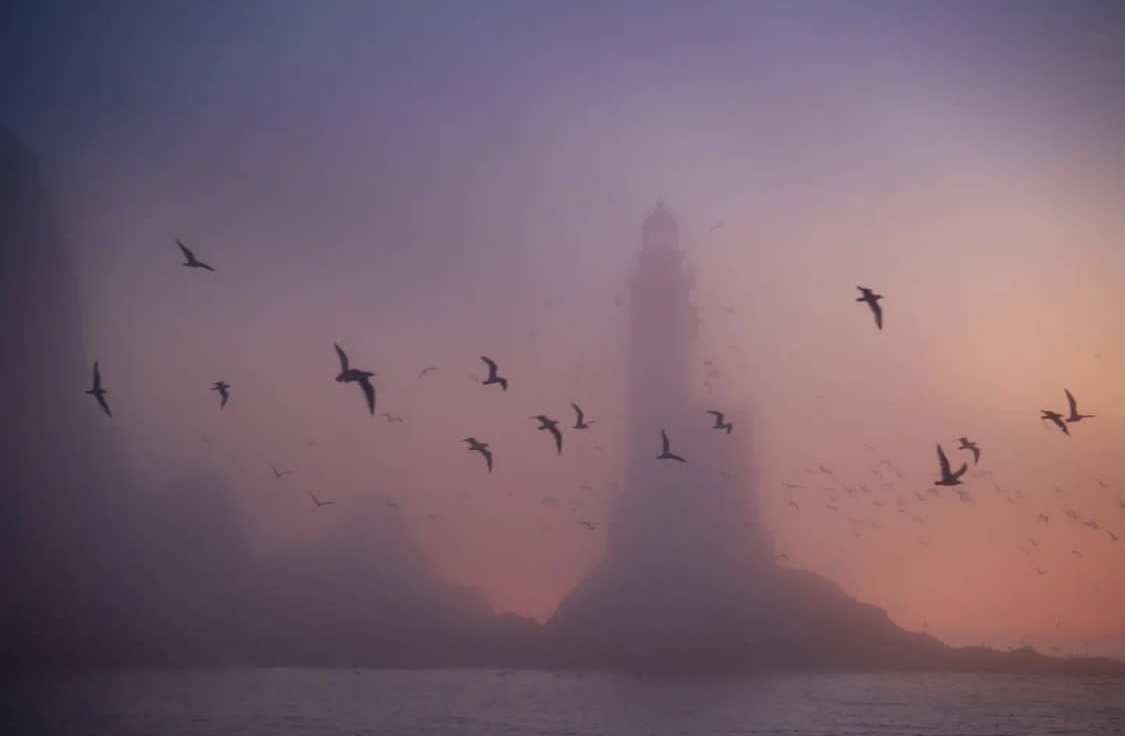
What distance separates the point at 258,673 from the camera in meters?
147

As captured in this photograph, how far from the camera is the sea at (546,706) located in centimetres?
6862

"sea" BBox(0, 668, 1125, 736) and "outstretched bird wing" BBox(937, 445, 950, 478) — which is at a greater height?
"outstretched bird wing" BBox(937, 445, 950, 478)

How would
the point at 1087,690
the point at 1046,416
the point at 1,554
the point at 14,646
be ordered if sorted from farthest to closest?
the point at 1,554 → the point at 14,646 → the point at 1087,690 → the point at 1046,416

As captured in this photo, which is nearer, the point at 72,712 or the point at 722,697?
the point at 72,712

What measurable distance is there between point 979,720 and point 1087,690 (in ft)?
203

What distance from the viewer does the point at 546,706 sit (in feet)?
297

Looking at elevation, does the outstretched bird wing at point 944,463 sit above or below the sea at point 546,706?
above

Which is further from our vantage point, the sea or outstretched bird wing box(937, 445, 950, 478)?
the sea

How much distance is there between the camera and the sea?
68.6 meters

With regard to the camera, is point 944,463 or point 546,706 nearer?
point 944,463

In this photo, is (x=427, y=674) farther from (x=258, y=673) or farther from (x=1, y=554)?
(x=1, y=554)

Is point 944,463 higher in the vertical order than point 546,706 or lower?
higher

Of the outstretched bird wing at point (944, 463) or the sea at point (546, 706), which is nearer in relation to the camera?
the outstretched bird wing at point (944, 463)

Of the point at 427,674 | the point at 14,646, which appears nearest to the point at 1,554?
the point at 14,646
